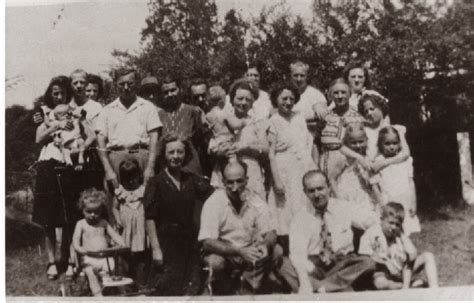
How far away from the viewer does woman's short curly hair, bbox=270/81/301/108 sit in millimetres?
3338

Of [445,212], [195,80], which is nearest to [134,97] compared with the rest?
[195,80]

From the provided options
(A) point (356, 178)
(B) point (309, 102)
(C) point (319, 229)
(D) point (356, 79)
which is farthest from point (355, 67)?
(C) point (319, 229)

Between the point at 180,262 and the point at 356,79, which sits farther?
the point at 356,79

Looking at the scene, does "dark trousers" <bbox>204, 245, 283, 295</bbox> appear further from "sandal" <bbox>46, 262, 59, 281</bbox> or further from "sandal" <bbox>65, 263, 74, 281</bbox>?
"sandal" <bbox>46, 262, 59, 281</bbox>

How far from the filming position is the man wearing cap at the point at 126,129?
3.32m

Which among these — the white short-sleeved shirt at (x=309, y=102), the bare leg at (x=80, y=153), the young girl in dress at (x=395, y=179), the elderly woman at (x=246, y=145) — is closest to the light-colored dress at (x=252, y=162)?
the elderly woman at (x=246, y=145)

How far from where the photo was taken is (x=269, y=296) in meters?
3.12

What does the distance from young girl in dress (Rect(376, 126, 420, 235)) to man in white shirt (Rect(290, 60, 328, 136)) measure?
1.23 feet

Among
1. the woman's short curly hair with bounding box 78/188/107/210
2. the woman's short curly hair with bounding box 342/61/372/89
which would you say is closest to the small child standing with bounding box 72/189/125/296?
the woman's short curly hair with bounding box 78/188/107/210

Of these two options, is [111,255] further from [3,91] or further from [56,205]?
[3,91]

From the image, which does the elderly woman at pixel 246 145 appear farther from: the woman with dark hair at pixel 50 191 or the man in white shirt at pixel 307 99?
the woman with dark hair at pixel 50 191

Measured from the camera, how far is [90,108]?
3.49 meters

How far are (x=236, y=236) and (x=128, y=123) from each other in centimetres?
95

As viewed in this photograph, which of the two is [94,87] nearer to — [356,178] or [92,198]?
[92,198]
